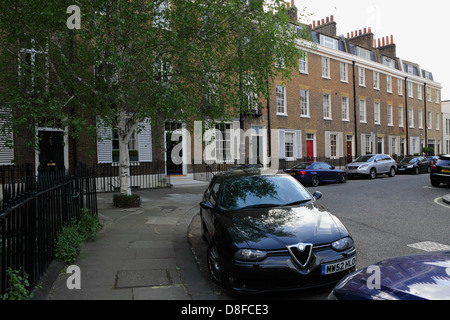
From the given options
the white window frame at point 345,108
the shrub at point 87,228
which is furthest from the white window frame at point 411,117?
the shrub at point 87,228

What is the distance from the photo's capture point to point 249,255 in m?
4.01

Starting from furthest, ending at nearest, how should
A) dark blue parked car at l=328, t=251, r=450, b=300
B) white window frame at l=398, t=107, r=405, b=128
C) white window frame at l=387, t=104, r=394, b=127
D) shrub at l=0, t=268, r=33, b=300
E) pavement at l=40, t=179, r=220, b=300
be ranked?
white window frame at l=398, t=107, r=405, b=128 → white window frame at l=387, t=104, r=394, b=127 → pavement at l=40, t=179, r=220, b=300 → shrub at l=0, t=268, r=33, b=300 → dark blue parked car at l=328, t=251, r=450, b=300

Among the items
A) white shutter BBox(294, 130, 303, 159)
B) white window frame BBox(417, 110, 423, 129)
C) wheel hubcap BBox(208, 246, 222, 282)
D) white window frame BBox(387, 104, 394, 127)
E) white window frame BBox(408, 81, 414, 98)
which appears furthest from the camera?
white window frame BBox(417, 110, 423, 129)

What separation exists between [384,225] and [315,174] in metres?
9.95

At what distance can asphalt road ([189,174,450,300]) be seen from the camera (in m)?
5.75

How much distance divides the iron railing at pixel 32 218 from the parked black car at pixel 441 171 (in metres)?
16.1

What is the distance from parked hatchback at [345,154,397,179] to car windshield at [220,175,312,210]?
17807mm

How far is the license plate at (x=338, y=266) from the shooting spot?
4.03m

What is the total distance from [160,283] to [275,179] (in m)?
2.63

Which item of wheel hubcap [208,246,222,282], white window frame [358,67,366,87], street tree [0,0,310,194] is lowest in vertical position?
wheel hubcap [208,246,222,282]

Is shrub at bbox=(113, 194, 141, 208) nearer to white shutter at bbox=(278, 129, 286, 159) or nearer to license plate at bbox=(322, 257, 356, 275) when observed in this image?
license plate at bbox=(322, 257, 356, 275)

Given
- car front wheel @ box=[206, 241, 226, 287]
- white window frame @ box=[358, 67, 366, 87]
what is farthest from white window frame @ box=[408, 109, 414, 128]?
Result: car front wheel @ box=[206, 241, 226, 287]

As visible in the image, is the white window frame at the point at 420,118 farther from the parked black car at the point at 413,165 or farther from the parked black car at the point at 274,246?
the parked black car at the point at 274,246
